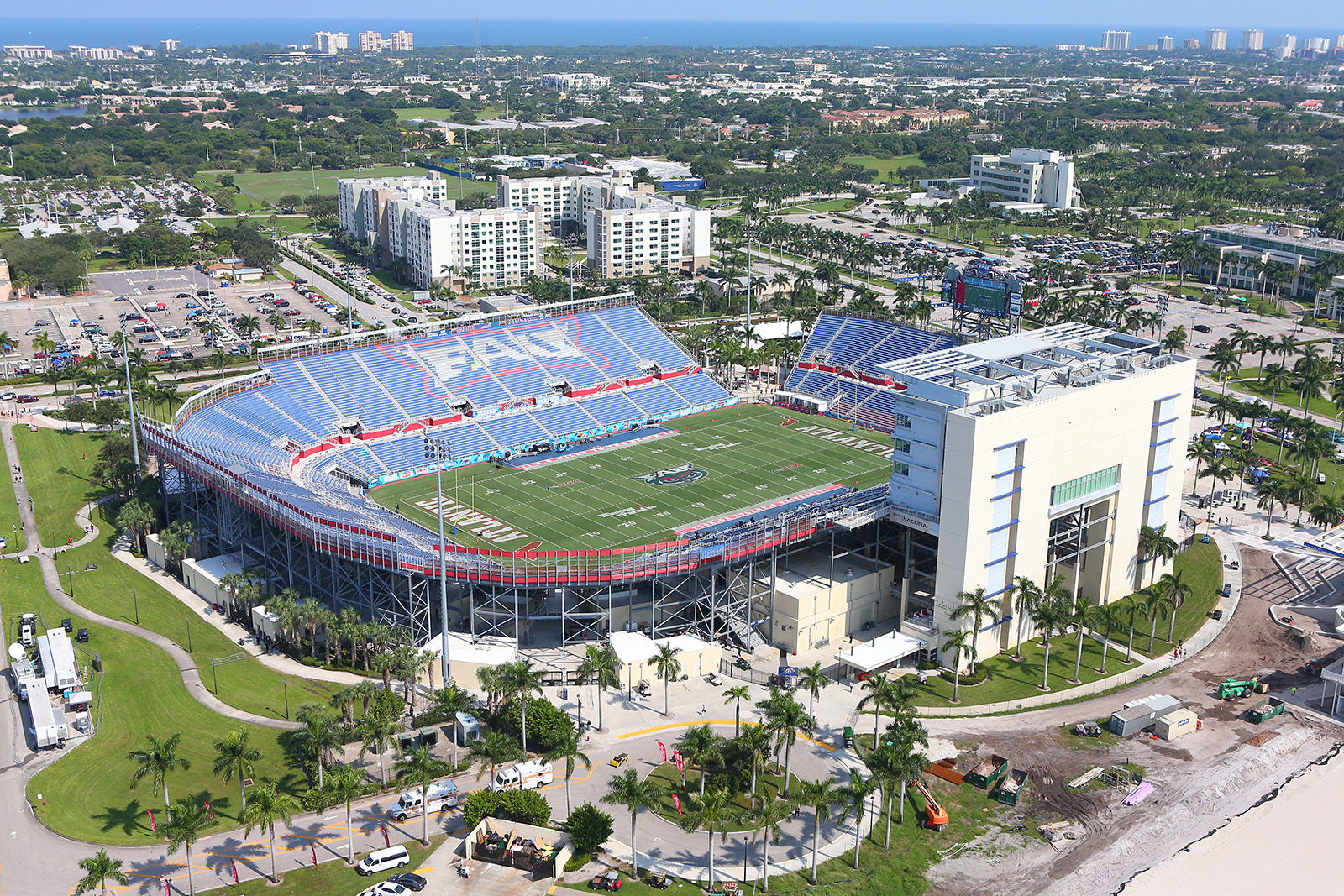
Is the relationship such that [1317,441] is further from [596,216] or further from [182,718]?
[596,216]

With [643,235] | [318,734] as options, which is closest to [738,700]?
[318,734]

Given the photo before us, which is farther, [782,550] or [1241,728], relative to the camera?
[782,550]

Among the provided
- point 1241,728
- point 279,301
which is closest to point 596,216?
point 279,301

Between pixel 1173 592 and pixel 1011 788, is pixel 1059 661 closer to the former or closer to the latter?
pixel 1173 592

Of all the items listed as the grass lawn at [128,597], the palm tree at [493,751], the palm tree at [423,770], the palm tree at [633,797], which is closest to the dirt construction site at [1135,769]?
the palm tree at [633,797]

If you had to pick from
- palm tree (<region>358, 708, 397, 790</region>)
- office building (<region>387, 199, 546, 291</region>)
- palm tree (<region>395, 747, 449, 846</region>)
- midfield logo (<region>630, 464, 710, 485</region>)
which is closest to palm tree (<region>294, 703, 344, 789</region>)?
palm tree (<region>358, 708, 397, 790</region>)

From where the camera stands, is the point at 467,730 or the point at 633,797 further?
the point at 467,730

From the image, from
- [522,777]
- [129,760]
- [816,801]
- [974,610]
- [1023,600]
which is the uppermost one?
[974,610]
